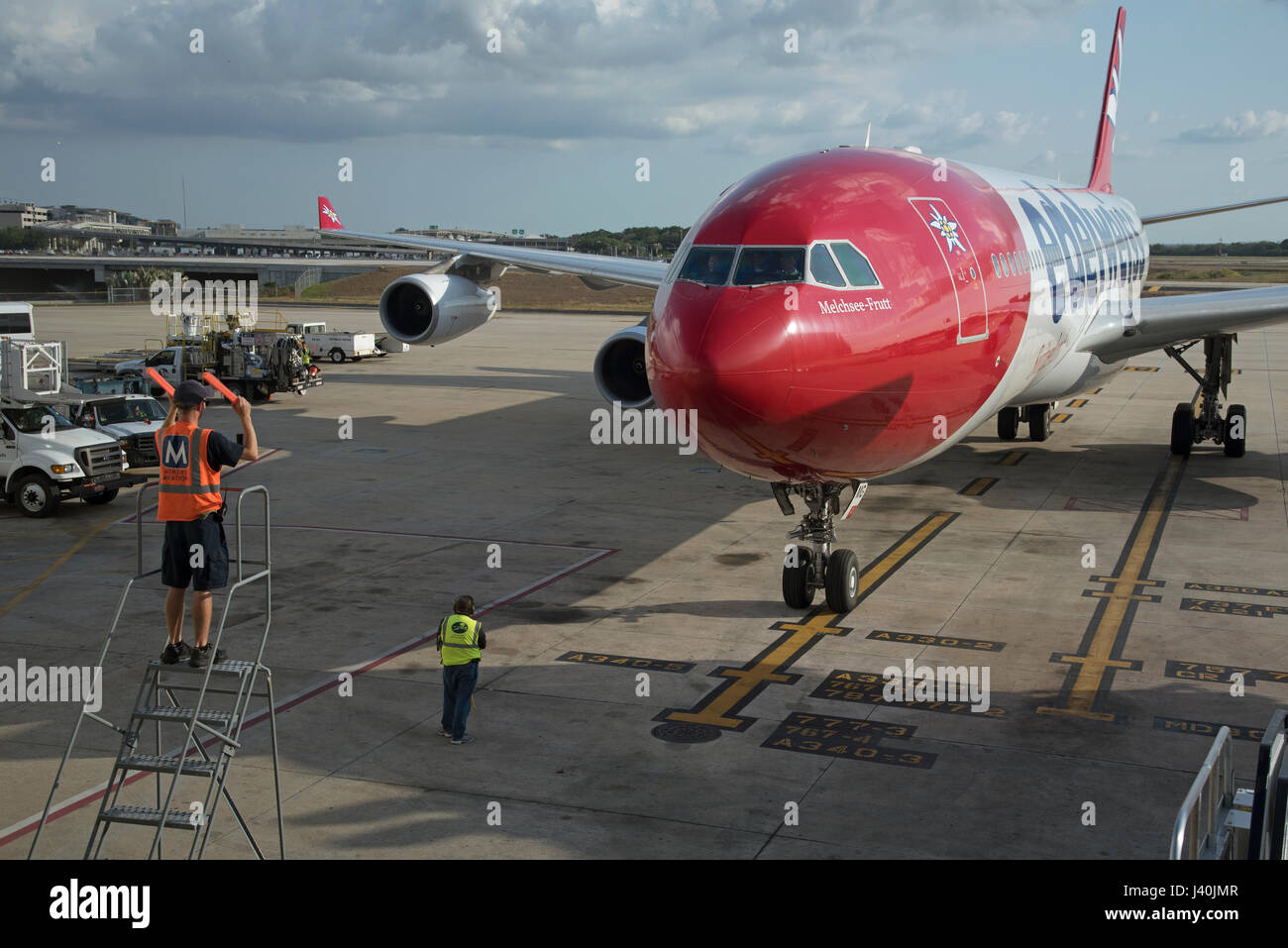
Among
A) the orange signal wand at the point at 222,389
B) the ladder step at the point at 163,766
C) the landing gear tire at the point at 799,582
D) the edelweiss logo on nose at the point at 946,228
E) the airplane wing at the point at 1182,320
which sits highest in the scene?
the edelweiss logo on nose at the point at 946,228

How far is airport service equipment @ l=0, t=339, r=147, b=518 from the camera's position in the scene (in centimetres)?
2059

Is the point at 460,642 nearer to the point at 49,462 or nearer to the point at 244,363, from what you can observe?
the point at 49,462

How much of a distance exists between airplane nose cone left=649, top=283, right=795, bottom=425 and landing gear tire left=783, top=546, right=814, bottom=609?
378 centimetres

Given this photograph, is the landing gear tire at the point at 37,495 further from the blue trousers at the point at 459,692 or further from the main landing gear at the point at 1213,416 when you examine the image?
the main landing gear at the point at 1213,416

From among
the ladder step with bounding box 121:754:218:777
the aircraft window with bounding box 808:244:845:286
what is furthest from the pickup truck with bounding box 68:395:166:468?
the ladder step with bounding box 121:754:218:777

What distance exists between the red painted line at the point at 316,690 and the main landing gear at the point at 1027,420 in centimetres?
1202

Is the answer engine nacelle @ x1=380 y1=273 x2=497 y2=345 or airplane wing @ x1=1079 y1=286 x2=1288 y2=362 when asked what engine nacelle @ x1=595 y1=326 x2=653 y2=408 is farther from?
airplane wing @ x1=1079 y1=286 x2=1288 y2=362

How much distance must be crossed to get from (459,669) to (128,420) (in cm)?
1639

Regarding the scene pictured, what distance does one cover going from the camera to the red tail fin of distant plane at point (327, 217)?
32.9 metres

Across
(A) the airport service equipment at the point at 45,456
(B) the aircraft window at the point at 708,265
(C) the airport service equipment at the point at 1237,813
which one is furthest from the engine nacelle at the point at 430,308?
(C) the airport service equipment at the point at 1237,813

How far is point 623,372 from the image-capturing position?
23.5 meters

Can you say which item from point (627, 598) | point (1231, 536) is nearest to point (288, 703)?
point (627, 598)
